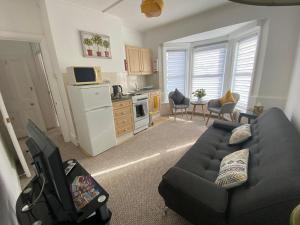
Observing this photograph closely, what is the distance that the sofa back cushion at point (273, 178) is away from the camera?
30.1 inches

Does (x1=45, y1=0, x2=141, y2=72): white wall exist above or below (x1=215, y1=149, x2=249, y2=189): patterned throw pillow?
above

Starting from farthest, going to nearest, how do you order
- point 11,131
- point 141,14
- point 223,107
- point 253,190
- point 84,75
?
point 223,107 < point 141,14 < point 84,75 < point 11,131 < point 253,190

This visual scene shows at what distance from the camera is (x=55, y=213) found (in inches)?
31.9

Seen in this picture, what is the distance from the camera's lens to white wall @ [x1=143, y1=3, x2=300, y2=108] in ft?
8.10

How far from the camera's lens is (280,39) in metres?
2.56

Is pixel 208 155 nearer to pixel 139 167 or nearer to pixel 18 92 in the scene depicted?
pixel 139 167

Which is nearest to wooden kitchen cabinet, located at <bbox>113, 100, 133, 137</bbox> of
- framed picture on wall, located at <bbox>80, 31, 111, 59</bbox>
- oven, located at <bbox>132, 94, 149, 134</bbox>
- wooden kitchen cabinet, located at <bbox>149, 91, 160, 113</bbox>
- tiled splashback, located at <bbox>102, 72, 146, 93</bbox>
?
oven, located at <bbox>132, 94, 149, 134</bbox>

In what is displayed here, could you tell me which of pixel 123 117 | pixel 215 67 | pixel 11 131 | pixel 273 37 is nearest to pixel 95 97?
pixel 123 117

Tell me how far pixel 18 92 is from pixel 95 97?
251cm

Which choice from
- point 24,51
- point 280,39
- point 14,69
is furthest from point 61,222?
point 24,51

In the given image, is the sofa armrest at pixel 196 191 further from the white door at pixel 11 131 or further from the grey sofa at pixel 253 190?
the white door at pixel 11 131

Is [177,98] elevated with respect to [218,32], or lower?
lower

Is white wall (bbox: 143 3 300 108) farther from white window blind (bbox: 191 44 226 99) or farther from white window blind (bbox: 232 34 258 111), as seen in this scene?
white window blind (bbox: 191 44 226 99)

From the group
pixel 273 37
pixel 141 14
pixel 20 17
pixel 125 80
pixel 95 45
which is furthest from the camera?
pixel 125 80
